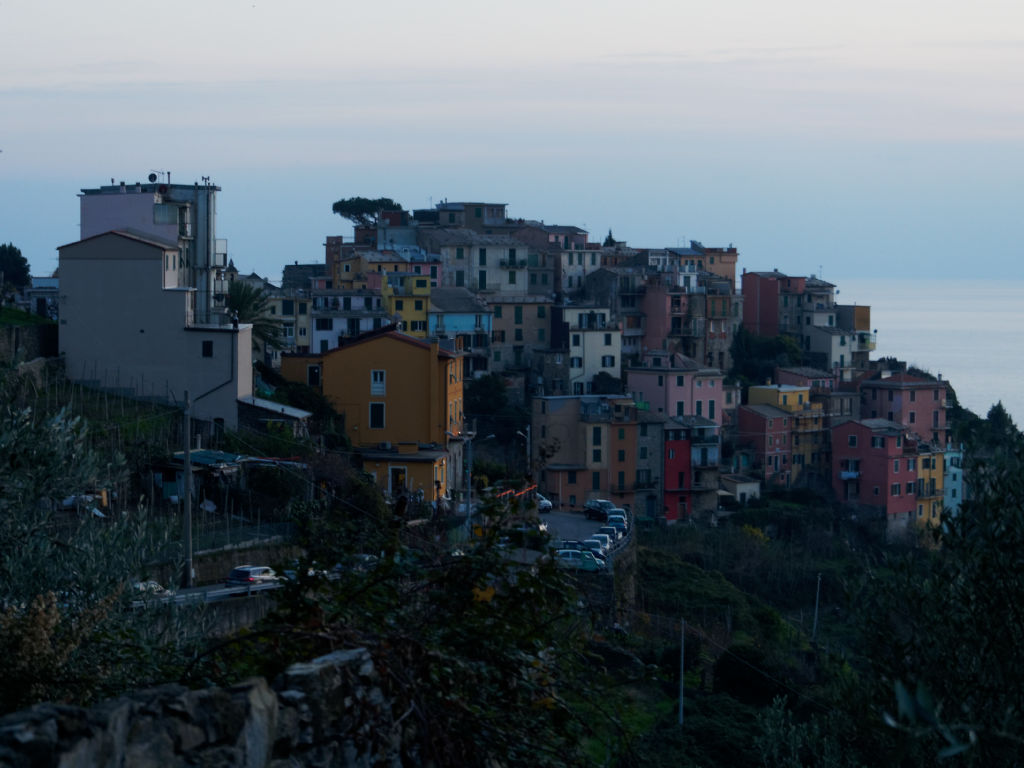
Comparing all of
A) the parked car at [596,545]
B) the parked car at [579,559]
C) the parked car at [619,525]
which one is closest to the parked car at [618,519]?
the parked car at [619,525]

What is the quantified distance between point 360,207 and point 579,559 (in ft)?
174

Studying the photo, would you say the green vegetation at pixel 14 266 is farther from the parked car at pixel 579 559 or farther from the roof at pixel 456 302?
the parked car at pixel 579 559

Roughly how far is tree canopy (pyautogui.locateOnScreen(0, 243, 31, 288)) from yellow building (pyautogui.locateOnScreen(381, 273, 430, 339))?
12365mm

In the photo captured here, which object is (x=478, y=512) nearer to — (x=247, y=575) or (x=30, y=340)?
(x=247, y=575)

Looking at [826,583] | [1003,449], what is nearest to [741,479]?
[826,583]

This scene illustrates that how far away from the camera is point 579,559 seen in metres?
25.5

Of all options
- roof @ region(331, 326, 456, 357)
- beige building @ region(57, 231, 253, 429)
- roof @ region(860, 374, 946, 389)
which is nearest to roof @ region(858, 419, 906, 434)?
roof @ region(860, 374, 946, 389)

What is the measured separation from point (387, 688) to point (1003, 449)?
13.8 feet

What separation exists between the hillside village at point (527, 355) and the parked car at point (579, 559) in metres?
6.06

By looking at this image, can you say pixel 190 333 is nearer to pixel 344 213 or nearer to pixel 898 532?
pixel 898 532

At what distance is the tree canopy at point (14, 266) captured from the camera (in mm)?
47031

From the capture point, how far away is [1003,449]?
25.3 ft

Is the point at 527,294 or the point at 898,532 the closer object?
the point at 898,532

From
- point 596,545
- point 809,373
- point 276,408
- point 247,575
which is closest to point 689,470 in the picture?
point 809,373
